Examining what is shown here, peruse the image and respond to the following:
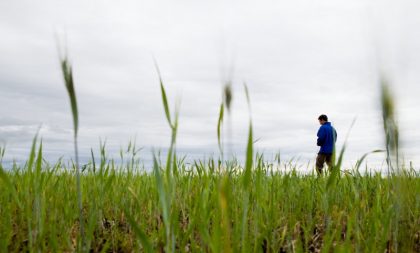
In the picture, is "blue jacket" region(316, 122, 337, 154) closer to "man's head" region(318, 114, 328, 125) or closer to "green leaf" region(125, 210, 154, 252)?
"man's head" region(318, 114, 328, 125)

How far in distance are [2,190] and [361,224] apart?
82.8 inches

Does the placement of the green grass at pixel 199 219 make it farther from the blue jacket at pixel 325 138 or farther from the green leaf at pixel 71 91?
the blue jacket at pixel 325 138

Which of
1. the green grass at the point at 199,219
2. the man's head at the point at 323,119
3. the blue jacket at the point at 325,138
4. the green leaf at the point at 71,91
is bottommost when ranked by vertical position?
the green grass at the point at 199,219

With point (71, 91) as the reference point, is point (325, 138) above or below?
above

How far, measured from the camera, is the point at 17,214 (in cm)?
226

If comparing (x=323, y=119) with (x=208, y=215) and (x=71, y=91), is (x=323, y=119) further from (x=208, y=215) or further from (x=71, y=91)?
(x=71, y=91)

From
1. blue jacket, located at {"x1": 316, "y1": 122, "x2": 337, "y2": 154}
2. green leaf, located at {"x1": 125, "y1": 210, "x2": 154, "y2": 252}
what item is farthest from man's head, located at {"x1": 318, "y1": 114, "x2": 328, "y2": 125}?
green leaf, located at {"x1": 125, "y1": 210, "x2": 154, "y2": 252}

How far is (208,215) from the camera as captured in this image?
1497mm

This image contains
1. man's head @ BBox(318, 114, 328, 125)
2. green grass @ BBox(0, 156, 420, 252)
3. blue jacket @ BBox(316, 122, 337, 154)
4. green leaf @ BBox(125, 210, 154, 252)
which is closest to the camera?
green leaf @ BBox(125, 210, 154, 252)

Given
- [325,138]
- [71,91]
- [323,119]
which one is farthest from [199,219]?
[323,119]

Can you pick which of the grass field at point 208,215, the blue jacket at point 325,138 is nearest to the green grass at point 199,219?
the grass field at point 208,215

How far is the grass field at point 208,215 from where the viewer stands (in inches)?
40.1

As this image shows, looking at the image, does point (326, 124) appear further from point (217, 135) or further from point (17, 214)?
point (217, 135)

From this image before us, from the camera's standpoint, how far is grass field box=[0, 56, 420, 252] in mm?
1018
